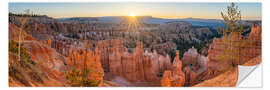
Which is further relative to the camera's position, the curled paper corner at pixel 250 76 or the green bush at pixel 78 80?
the green bush at pixel 78 80

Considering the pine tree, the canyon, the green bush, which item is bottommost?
the green bush

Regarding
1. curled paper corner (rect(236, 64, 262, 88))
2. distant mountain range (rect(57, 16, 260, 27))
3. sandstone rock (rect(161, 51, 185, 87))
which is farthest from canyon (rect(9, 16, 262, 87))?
curled paper corner (rect(236, 64, 262, 88))

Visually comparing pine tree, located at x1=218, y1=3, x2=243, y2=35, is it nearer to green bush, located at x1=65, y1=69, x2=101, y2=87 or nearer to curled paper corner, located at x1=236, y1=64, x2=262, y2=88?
curled paper corner, located at x1=236, y1=64, x2=262, y2=88

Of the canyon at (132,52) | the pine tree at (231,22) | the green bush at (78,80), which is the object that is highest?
the pine tree at (231,22)

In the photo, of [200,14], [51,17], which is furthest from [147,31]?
[51,17]

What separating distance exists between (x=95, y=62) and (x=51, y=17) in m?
1.86

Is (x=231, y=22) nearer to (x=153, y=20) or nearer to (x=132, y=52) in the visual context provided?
(x=153, y=20)

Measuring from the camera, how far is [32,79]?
21.3 ft

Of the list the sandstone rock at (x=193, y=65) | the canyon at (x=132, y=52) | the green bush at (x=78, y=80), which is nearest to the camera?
the green bush at (x=78, y=80)

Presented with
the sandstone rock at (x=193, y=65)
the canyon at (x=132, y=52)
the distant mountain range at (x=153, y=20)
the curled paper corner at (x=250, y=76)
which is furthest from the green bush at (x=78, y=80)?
the curled paper corner at (x=250, y=76)

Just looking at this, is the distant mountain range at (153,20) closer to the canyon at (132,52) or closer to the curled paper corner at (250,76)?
the canyon at (132,52)

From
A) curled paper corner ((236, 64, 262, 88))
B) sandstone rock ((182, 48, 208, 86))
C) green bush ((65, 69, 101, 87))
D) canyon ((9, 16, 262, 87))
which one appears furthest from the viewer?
sandstone rock ((182, 48, 208, 86))

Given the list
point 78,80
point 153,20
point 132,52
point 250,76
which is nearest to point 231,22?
point 250,76
